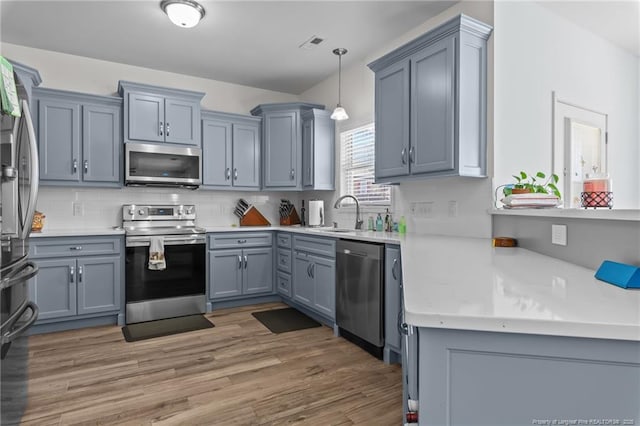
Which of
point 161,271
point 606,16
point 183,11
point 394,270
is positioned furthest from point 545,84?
point 161,271

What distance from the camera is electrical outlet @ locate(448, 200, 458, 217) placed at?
2972 millimetres

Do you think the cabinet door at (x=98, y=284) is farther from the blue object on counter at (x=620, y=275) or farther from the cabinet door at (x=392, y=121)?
the blue object on counter at (x=620, y=275)

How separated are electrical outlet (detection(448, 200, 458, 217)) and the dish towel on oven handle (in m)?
2.68

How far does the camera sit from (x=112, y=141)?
385cm

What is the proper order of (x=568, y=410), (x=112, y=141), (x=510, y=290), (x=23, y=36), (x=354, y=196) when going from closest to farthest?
1. (x=568, y=410)
2. (x=510, y=290)
3. (x=23, y=36)
4. (x=112, y=141)
5. (x=354, y=196)

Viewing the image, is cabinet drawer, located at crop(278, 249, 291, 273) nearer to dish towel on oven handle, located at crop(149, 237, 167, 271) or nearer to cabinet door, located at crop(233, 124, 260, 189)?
cabinet door, located at crop(233, 124, 260, 189)

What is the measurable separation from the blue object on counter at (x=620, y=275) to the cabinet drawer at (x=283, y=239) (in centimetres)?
309

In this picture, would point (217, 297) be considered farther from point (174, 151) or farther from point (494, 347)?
point (494, 347)

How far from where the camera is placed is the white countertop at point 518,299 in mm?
813

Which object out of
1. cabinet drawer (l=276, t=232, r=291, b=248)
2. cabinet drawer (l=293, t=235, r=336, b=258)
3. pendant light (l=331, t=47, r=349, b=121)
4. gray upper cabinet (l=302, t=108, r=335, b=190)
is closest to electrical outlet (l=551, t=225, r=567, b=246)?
cabinet drawer (l=293, t=235, r=336, b=258)

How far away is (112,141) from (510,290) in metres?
3.95

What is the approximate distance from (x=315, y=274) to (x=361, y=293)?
29.3 inches

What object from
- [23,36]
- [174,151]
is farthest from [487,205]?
[23,36]

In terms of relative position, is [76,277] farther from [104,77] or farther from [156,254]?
[104,77]
